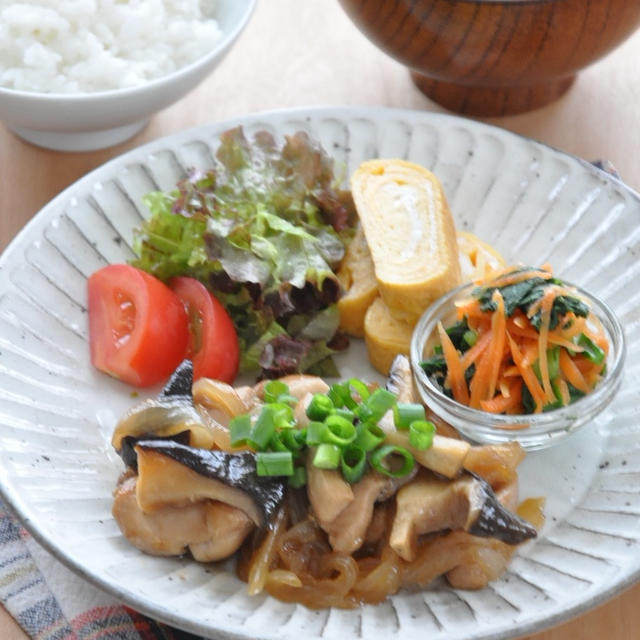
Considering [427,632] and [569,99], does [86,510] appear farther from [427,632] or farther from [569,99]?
[569,99]

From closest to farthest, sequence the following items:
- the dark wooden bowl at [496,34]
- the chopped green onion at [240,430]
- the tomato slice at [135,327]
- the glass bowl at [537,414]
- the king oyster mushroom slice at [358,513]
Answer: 1. the king oyster mushroom slice at [358,513]
2. the chopped green onion at [240,430]
3. the glass bowl at [537,414]
4. the tomato slice at [135,327]
5. the dark wooden bowl at [496,34]

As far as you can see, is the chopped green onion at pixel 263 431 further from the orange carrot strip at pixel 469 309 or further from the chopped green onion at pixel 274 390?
the orange carrot strip at pixel 469 309

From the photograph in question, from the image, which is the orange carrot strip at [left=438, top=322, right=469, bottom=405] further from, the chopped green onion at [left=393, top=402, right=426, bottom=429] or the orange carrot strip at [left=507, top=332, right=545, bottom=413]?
the chopped green onion at [left=393, top=402, right=426, bottom=429]

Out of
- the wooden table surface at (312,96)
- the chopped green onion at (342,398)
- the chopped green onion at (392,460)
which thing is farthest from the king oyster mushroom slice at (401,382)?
the wooden table surface at (312,96)

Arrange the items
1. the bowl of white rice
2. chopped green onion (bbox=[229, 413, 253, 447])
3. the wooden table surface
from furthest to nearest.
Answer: the wooden table surface
the bowl of white rice
chopped green onion (bbox=[229, 413, 253, 447])

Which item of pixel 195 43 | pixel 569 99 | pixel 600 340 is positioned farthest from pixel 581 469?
pixel 195 43

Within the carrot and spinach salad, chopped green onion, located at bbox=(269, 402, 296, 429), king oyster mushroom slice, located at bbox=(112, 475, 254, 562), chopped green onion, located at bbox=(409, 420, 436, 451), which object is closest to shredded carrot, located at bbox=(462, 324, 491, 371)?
the carrot and spinach salad
